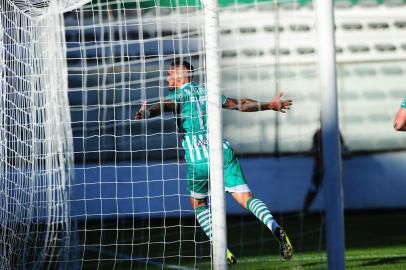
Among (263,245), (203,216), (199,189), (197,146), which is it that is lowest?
(263,245)

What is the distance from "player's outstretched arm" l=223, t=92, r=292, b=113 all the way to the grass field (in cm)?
119

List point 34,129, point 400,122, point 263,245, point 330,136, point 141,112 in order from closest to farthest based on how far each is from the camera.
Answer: point 330,136, point 400,122, point 141,112, point 34,129, point 263,245

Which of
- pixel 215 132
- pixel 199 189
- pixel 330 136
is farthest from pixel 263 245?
pixel 330 136

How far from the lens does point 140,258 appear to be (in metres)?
8.55

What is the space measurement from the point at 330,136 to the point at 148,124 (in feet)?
25.4

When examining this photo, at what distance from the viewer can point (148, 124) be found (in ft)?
41.9

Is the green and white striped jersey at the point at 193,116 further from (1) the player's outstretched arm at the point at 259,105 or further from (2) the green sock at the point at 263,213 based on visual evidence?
(2) the green sock at the point at 263,213

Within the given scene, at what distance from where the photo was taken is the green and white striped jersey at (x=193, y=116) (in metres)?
7.52

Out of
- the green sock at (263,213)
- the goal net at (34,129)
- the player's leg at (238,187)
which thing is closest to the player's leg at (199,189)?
the player's leg at (238,187)

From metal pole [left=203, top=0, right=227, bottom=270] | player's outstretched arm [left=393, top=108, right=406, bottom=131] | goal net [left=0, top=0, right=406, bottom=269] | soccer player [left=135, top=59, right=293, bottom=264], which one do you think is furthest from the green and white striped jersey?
player's outstretched arm [left=393, top=108, right=406, bottom=131]

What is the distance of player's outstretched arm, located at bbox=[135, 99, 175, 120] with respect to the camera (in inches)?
279

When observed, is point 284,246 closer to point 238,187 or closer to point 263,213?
point 263,213

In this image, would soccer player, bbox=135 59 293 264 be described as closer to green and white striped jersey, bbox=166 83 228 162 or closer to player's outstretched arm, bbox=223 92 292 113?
green and white striped jersey, bbox=166 83 228 162

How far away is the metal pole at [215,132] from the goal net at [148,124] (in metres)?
1.47
